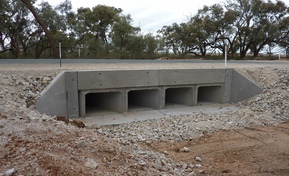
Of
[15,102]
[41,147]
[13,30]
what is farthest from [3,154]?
[13,30]

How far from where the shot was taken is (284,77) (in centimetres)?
970

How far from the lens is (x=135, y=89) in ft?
27.7

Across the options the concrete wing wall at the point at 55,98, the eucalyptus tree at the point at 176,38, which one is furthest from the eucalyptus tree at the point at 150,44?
the concrete wing wall at the point at 55,98

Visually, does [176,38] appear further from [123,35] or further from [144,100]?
[144,100]

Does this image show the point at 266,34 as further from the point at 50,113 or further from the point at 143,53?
the point at 50,113

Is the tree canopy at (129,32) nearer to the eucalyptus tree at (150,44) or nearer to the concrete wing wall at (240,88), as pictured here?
the eucalyptus tree at (150,44)

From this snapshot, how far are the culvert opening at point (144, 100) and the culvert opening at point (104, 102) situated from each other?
0.65 m

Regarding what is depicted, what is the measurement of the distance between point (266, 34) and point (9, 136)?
24920 mm

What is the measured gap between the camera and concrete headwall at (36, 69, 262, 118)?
7.21 m

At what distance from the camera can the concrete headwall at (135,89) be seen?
7.21m

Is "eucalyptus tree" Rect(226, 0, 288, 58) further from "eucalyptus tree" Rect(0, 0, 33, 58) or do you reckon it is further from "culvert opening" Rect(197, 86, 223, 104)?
"eucalyptus tree" Rect(0, 0, 33, 58)

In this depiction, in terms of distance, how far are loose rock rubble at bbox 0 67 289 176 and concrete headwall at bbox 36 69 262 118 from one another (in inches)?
22.2

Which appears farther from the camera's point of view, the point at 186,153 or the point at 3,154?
the point at 186,153

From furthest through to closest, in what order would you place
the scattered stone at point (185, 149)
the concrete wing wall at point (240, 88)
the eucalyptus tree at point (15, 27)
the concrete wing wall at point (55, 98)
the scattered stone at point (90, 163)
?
the eucalyptus tree at point (15, 27)
the concrete wing wall at point (240, 88)
the concrete wing wall at point (55, 98)
the scattered stone at point (185, 149)
the scattered stone at point (90, 163)
